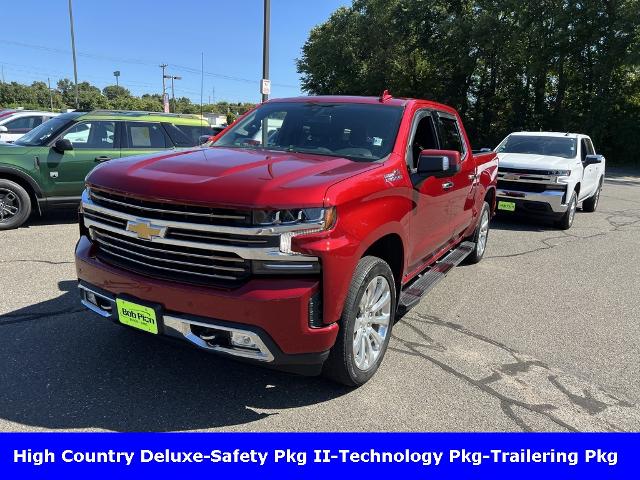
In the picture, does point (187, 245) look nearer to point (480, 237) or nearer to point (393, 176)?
point (393, 176)

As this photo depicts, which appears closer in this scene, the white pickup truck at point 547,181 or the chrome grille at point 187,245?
the chrome grille at point 187,245

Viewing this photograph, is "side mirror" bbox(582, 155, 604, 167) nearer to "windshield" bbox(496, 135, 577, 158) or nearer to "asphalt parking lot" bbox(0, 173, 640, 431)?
"windshield" bbox(496, 135, 577, 158)

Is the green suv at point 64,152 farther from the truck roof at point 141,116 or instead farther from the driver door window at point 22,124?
the driver door window at point 22,124

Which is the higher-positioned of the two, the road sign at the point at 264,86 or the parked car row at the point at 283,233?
the road sign at the point at 264,86

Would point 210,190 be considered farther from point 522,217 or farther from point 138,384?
point 522,217

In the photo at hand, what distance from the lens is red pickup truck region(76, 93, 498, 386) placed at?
277 centimetres

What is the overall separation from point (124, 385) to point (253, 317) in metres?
1.22

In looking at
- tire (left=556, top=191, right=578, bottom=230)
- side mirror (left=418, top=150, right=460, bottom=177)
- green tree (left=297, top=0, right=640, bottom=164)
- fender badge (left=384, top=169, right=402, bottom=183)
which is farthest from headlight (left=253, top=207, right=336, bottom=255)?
green tree (left=297, top=0, right=640, bottom=164)

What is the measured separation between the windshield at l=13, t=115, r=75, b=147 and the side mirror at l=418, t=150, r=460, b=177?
6.59m

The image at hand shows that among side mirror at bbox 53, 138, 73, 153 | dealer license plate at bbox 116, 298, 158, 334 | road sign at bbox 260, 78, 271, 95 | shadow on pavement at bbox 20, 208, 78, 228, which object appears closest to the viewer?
dealer license plate at bbox 116, 298, 158, 334

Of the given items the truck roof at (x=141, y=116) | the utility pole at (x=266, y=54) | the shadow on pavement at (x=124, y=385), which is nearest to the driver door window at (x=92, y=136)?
the truck roof at (x=141, y=116)

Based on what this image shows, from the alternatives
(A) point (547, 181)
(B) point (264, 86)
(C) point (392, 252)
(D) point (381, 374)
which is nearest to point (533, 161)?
(A) point (547, 181)

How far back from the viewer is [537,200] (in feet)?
31.0

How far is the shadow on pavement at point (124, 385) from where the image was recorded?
118 inches
